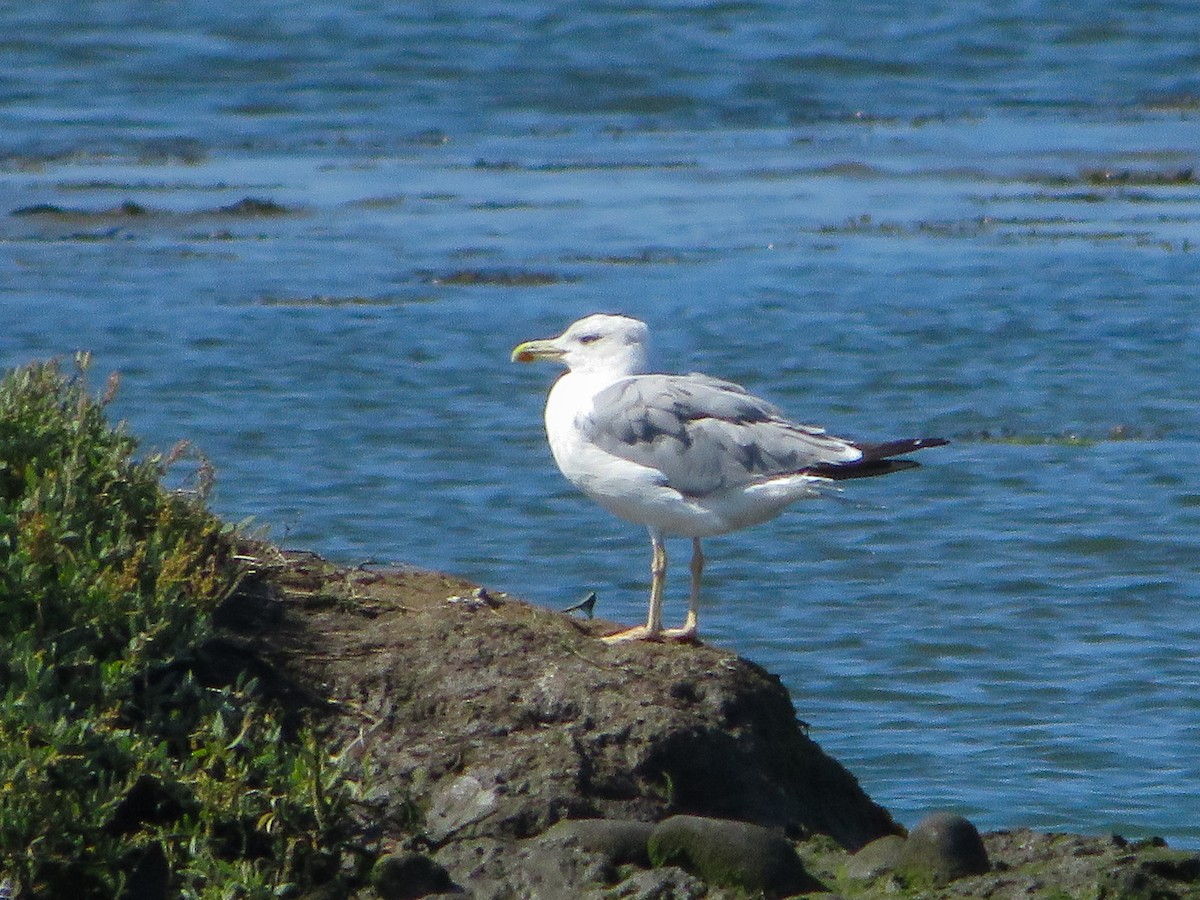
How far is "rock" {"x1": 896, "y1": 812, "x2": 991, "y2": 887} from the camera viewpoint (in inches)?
209

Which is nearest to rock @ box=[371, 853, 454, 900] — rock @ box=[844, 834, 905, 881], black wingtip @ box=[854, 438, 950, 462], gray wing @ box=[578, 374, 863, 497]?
rock @ box=[844, 834, 905, 881]

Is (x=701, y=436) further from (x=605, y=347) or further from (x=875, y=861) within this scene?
(x=875, y=861)

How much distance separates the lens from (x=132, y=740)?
4938 mm

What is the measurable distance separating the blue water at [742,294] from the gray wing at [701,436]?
46.9 inches

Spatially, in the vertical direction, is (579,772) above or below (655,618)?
below

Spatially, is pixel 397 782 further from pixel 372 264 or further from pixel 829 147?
pixel 829 147

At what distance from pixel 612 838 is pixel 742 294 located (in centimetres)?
959

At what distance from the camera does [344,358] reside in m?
12.9

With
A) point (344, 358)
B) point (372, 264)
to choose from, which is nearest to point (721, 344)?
point (344, 358)

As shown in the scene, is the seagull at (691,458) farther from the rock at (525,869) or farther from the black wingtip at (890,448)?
the rock at (525,869)

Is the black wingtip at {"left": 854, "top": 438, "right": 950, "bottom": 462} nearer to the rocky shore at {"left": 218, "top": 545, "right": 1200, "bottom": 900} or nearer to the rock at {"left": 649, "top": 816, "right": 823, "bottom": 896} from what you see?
the rocky shore at {"left": 218, "top": 545, "right": 1200, "bottom": 900}

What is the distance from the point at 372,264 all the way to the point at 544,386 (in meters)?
3.57

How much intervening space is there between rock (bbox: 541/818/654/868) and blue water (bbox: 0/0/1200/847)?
68.7 inches

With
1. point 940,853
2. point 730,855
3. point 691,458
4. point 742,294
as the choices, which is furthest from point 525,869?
point 742,294
